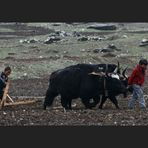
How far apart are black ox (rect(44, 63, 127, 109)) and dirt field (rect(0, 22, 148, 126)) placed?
510 mm

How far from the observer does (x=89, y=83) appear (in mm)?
26328

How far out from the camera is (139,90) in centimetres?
2580

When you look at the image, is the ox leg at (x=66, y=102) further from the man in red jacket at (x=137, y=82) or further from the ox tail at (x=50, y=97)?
the man in red jacket at (x=137, y=82)

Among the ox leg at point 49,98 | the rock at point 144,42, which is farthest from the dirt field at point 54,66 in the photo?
the rock at point 144,42

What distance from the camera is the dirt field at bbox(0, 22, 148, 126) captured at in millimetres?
21656

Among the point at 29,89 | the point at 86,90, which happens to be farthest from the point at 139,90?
the point at 29,89

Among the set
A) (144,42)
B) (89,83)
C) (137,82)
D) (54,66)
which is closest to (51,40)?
(144,42)

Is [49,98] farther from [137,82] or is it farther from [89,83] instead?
[137,82]

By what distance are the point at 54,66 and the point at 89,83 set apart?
1690 cm

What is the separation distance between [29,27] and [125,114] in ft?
229

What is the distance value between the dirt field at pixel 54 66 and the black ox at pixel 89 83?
1.67 feet

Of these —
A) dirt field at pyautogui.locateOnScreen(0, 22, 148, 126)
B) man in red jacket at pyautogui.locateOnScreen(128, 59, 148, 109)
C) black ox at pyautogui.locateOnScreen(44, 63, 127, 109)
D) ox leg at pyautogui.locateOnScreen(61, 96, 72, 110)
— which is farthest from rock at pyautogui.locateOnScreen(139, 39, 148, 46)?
man in red jacket at pyautogui.locateOnScreen(128, 59, 148, 109)

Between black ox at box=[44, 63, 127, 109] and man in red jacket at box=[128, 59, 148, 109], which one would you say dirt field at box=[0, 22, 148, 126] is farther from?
black ox at box=[44, 63, 127, 109]

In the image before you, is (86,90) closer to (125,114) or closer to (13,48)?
(125,114)
